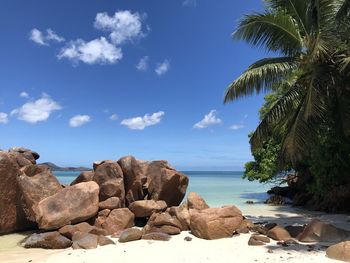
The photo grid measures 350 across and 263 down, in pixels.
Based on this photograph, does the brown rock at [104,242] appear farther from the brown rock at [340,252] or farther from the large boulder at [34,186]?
the brown rock at [340,252]

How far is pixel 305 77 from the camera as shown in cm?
1191

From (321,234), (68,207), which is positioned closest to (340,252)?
(321,234)

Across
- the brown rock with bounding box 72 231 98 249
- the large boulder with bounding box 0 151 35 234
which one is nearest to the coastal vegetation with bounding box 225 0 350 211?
the brown rock with bounding box 72 231 98 249

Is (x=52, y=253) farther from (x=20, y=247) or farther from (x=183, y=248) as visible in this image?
(x=183, y=248)

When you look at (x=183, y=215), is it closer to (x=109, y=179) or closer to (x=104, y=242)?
(x=104, y=242)

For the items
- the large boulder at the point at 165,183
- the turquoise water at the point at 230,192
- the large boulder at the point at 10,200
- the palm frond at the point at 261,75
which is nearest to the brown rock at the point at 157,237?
the large boulder at the point at 165,183

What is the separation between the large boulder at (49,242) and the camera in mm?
10008

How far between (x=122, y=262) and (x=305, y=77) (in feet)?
24.3

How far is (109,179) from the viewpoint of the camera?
556 inches

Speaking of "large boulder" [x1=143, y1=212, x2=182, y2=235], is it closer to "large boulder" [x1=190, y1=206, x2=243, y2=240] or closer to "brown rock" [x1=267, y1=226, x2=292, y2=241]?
"large boulder" [x1=190, y1=206, x2=243, y2=240]

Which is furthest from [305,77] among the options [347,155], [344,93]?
[347,155]

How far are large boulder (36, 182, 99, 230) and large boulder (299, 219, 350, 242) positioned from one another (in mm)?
5969

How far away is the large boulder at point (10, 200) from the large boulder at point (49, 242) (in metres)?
2.32

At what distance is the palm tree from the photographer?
10.5m
